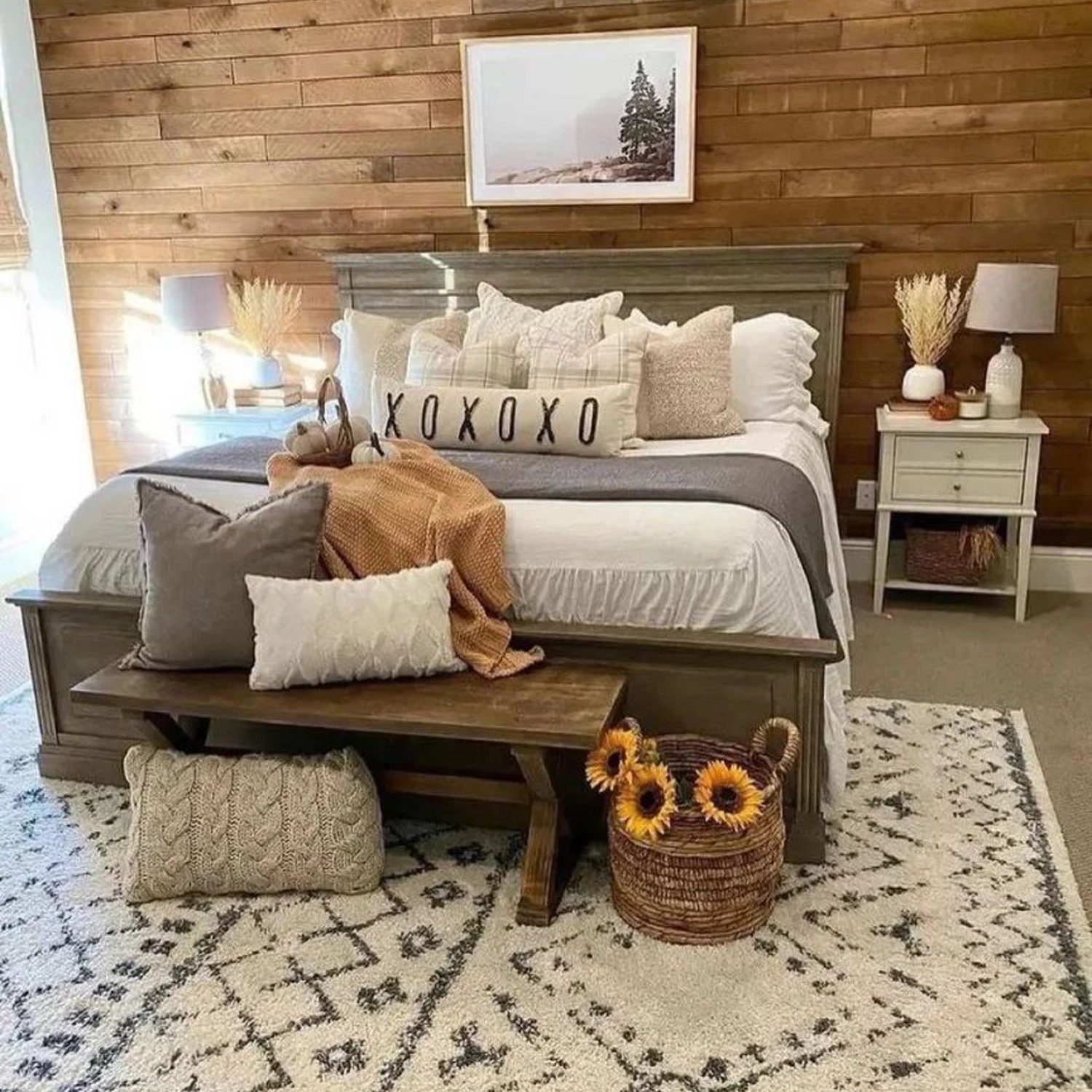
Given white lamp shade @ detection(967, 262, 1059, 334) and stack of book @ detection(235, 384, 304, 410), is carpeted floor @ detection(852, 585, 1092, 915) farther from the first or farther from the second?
stack of book @ detection(235, 384, 304, 410)

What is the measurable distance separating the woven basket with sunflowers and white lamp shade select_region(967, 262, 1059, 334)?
2.07m

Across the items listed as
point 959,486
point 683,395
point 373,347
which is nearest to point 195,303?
point 373,347

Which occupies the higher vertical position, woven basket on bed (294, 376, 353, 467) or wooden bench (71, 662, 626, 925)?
woven basket on bed (294, 376, 353, 467)

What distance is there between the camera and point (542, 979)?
204 cm

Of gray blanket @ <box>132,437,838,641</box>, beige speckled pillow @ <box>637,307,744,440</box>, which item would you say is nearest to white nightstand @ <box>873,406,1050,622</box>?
beige speckled pillow @ <box>637,307,744,440</box>

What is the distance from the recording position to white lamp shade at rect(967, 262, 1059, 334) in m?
3.63

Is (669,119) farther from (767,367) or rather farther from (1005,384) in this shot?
(1005,384)

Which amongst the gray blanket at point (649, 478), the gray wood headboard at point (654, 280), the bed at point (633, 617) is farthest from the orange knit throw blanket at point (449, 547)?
the gray wood headboard at point (654, 280)

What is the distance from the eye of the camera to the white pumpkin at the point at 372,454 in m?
2.77

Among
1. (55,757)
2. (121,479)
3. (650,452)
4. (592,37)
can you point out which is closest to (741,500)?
(650,452)

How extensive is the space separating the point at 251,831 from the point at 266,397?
2.52m

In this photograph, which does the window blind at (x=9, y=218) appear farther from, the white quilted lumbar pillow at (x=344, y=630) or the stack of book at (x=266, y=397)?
the white quilted lumbar pillow at (x=344, y=630)

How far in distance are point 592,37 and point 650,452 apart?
1.78 meters

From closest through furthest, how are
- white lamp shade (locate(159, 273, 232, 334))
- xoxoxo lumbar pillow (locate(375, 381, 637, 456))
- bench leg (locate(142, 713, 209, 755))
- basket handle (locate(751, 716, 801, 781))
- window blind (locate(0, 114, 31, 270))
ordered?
basket handle (locate(751, 716, 801, 781))
bench leg (locate(142, 713, 209, 755))
xoxoxo lumbar pillow (locate(375, 381, 637, 456))
white lamp shade (locate(159, 273, 232, 334))
window blind (locate(0, 114, 31, 270))
